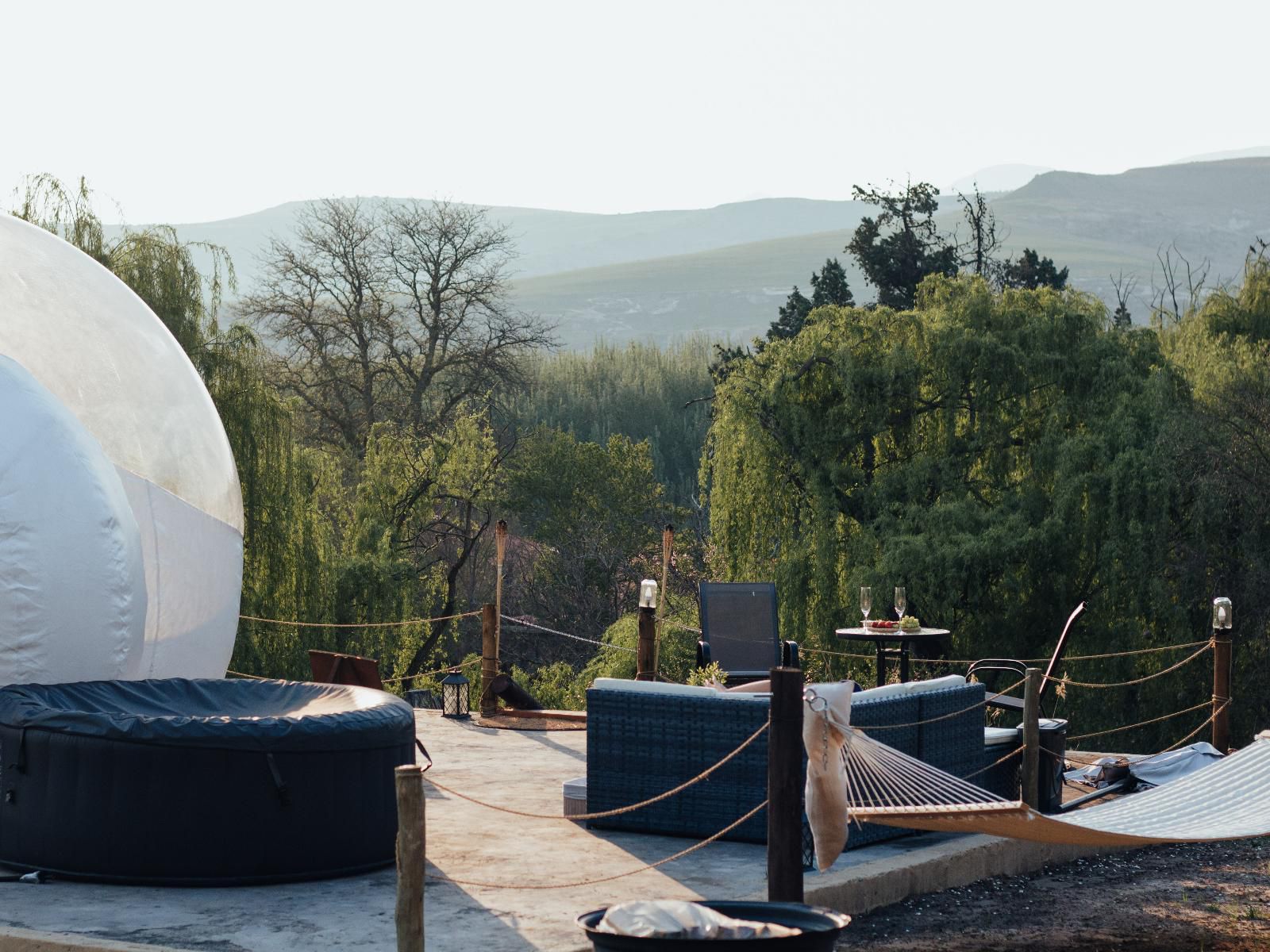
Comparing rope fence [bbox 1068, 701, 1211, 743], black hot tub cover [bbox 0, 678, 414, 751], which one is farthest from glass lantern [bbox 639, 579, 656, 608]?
rope fence [bbox 1068, 701, 1211, 743]

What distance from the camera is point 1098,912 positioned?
724 cm

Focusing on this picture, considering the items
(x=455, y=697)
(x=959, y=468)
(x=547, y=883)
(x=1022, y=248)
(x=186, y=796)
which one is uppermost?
(x=1022, y=248)

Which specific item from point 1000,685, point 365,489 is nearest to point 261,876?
point 1000,685

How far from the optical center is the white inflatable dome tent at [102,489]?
26.1ft

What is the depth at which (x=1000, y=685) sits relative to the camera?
19.4m

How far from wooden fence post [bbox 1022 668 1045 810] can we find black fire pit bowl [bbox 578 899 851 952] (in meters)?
4.41

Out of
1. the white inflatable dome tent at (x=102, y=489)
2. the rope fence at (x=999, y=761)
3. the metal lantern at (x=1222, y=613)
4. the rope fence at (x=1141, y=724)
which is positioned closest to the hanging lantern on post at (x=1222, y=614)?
the metal lantern at (x=1222, y=613)

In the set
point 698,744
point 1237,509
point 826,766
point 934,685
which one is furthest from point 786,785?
point 1237,509

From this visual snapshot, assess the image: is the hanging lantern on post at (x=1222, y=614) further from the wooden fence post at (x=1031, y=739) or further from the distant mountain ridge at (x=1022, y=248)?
the distant mountain ridge at (x=1022, y=248)

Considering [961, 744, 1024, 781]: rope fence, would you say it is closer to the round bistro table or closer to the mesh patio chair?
the round bistro table

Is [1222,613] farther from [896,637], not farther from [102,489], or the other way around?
[102,489]

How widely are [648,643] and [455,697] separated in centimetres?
190

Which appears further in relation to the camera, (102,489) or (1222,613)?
(1222,613)

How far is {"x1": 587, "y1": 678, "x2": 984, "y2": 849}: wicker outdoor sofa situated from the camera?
746cm
